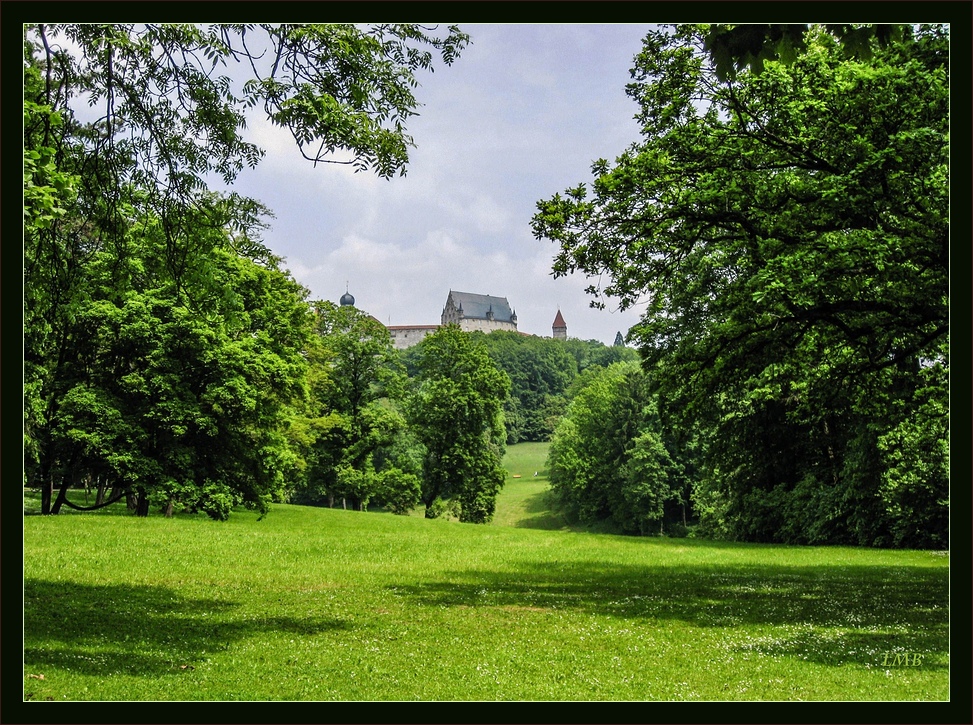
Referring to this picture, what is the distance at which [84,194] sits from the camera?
33.0ft

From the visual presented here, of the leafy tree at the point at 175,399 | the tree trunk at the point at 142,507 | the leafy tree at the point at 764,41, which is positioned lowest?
the tree trunk at the point at 142,507

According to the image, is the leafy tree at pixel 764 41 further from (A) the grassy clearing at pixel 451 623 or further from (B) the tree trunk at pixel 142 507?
(B) the tree trunk at pixel 142 507

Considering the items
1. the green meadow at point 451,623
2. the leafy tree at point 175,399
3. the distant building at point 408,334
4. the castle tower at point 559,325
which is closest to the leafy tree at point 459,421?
the distant building at point 408,334

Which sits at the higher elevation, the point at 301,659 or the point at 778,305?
the point at 778,305

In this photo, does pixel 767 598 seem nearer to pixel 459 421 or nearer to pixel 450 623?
pixel 450 623

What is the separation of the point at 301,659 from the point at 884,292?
8.75 meters

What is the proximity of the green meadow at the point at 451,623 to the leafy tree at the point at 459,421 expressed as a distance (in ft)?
74.9

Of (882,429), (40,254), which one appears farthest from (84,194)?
(882,429)

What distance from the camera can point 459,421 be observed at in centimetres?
4650

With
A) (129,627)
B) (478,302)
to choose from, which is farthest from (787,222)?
(478,302)

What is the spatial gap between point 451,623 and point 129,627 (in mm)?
4016

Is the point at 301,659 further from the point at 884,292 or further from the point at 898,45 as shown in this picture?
the point at 898,45

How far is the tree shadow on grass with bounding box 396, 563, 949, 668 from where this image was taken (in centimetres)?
978

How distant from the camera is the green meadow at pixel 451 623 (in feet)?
24.6
